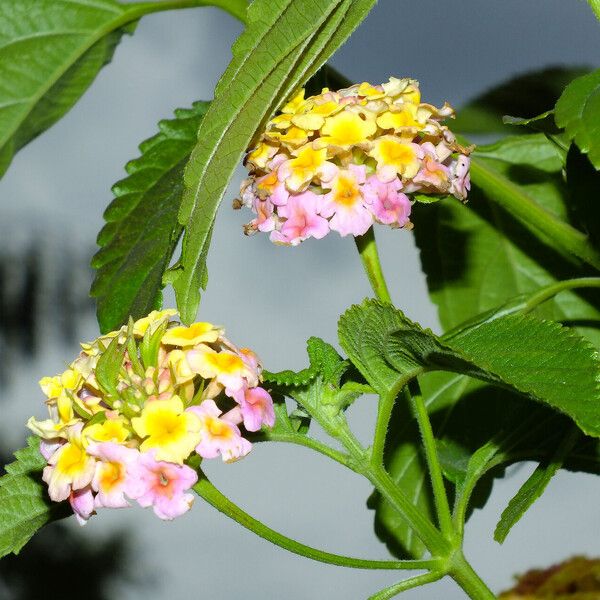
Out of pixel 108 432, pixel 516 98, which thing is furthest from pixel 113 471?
pixel 516 98

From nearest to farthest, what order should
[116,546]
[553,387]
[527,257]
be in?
[553,387], [527,257], [116,546]

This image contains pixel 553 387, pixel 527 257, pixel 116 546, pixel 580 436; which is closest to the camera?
pixel 553 387

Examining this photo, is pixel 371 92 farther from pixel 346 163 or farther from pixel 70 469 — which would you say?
pixel 70 469

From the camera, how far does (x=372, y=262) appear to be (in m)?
0.33

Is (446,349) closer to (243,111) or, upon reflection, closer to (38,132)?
(243,111)

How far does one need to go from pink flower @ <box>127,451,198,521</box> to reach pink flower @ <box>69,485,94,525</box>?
2 centimetres

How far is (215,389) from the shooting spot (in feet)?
0.93

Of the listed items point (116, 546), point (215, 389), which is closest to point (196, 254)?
point (215, 389)

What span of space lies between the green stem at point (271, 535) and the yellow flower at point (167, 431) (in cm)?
2

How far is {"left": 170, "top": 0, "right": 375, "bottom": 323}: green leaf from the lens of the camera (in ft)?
0.89

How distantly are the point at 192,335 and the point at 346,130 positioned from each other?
8 centimetres

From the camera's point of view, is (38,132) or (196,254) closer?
(196,254)

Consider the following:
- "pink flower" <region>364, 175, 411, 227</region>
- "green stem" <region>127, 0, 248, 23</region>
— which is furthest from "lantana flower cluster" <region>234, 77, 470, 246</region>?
"green stem" <region>127, 0, 248, 23</region>

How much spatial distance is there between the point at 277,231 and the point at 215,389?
0.06 m
